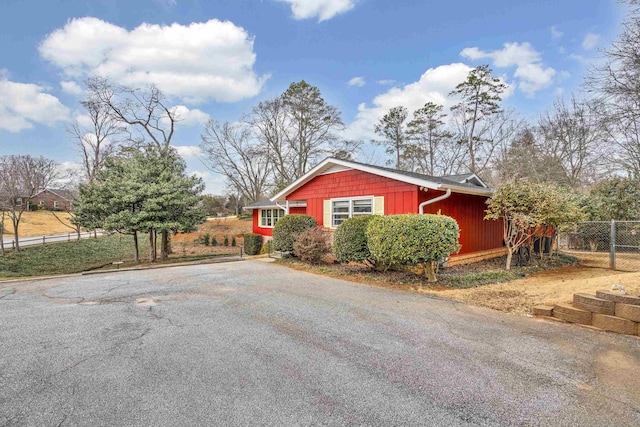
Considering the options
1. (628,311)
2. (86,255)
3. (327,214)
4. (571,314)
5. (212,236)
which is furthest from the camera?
(212,236)

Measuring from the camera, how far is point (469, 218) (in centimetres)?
1073

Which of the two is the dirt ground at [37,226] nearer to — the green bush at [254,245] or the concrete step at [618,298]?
the green bush at [254,245]

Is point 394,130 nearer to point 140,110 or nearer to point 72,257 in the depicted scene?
point 140,110

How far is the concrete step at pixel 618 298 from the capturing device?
12.9 feet

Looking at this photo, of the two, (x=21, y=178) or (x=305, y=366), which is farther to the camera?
(x=21, y=178)

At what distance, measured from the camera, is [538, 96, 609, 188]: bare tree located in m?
18.9

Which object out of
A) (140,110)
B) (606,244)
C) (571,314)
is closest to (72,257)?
(140,110)

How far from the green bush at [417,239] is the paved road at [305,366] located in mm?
1561

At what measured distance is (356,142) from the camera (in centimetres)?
2900

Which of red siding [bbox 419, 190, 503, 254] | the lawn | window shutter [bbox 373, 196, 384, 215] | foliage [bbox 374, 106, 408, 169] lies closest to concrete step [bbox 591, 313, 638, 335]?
red siding [bbox 419, 190, 503, 254]

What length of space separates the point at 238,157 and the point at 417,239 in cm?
2889

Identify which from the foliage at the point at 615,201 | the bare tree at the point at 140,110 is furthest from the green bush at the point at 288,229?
the bare tree at the point at 140,110

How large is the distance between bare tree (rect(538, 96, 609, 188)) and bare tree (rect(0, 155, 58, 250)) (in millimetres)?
32851

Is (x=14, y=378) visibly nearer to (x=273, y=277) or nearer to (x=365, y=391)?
(x=365, y=391)
